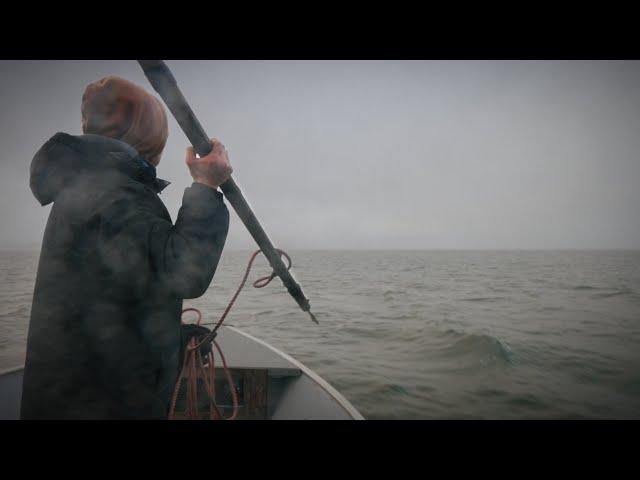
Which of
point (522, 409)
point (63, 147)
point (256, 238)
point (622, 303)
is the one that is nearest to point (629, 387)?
point (522, 409)

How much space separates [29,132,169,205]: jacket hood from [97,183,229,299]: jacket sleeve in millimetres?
193

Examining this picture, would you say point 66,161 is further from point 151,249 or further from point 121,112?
point 151,249

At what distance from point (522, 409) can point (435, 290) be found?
14.1m

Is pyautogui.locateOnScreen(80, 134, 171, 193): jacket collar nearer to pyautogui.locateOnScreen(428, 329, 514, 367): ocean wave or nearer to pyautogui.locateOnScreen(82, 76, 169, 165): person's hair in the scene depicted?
pyautogui.locateOnScreen(82, 76, 169, 165): person's hair

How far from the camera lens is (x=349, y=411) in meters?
2.66

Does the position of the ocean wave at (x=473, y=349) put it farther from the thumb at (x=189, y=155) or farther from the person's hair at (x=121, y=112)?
the person's hair at (x=121, y=112)

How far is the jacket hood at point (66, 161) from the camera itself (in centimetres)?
108

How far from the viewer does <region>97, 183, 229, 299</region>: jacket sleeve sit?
103cm

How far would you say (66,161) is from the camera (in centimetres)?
109

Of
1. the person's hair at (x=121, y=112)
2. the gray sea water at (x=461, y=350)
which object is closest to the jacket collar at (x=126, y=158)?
the person's hair at (x=121, y=112)

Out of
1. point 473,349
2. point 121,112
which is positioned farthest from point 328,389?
point 473,349

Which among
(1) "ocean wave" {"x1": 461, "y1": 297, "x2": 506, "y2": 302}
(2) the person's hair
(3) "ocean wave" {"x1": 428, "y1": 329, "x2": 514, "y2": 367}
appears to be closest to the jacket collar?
(2) the person's hair

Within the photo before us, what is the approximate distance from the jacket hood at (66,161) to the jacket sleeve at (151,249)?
193 mm

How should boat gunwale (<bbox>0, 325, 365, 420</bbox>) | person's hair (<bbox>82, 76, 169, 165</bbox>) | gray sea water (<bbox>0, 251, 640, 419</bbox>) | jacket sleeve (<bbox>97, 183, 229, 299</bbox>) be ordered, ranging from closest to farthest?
jacket sleeve (<bbox>97, 183, 229, 299</bbox>) → person's hair (<bbox>82, 76, 169, 165</bbox>) → boat gunwale (<bbox>0, 325, 365, 420</bbox>) → gray sea water (<bbox>0, 251, 640, 419</bbox>)
